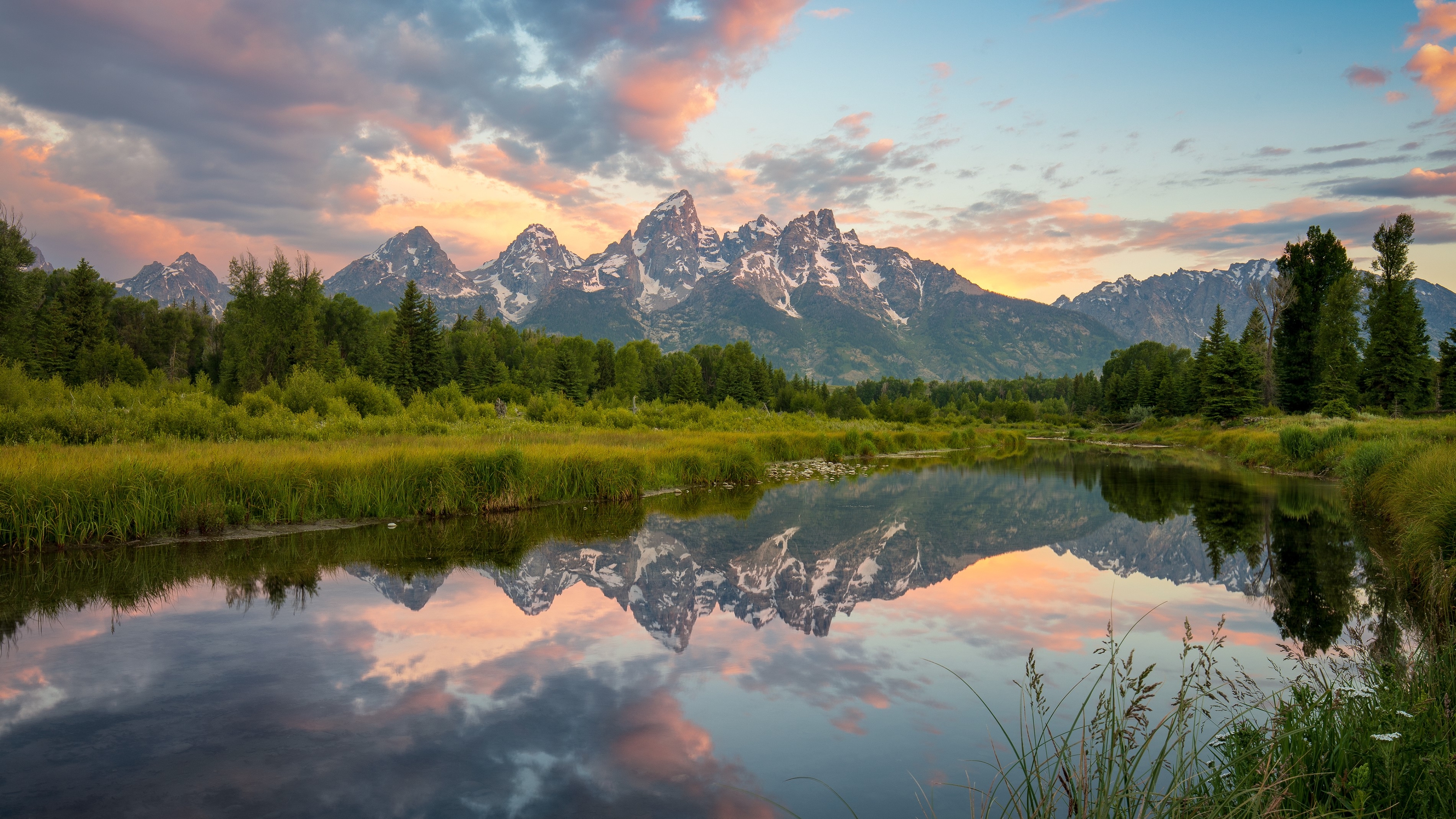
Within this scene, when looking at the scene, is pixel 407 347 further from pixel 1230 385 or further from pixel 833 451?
pixel 1230 385

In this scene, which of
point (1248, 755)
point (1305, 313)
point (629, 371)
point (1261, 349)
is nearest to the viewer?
point (1248, 755)

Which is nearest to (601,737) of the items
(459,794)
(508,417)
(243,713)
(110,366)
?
(459,794)

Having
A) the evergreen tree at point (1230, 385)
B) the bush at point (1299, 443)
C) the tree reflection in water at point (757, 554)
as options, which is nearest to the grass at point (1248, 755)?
the tree reflection in water at point (757, 554)

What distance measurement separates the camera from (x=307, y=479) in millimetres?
13852

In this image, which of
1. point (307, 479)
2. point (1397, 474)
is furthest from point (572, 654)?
point (1397, 474)

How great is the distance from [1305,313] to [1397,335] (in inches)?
374

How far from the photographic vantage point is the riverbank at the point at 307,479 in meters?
10.9

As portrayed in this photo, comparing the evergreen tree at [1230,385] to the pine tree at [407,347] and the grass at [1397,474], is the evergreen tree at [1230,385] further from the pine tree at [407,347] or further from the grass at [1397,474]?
the pine tree at [407,347]

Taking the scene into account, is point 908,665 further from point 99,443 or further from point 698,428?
point 698,428

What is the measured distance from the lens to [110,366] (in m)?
51.7

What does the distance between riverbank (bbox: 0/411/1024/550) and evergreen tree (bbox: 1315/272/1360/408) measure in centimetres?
4366

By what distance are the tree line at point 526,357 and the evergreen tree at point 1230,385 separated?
0.13 meters

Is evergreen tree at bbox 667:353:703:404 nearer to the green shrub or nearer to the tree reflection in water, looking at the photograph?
the green shrub

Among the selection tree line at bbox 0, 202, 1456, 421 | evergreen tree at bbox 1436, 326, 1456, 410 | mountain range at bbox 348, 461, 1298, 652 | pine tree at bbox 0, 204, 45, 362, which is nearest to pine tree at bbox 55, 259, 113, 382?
tree line at bbox 0, 202, 1456, 421
